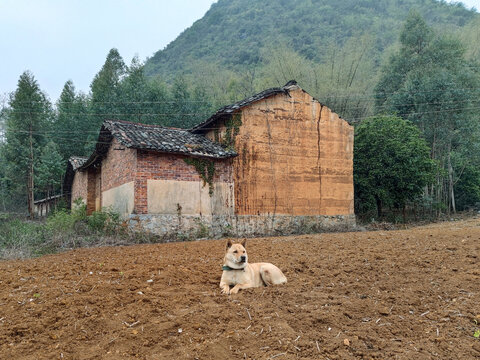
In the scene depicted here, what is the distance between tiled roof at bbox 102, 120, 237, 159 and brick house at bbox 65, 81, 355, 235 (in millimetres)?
45

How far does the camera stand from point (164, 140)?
13.7 metres

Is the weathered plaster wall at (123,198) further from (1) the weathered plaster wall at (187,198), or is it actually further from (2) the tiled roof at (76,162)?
(2) the tiled roof at (76,162)

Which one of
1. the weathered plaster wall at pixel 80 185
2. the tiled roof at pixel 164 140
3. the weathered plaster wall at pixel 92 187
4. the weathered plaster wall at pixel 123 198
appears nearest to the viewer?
the tiled roof at pixel 164 140

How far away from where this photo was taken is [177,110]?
103ft

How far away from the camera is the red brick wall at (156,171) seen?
12.4 meters

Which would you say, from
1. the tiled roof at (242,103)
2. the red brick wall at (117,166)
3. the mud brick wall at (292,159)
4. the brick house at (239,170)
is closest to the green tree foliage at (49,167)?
the brick house at (239,170)

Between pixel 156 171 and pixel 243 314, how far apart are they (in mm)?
9708

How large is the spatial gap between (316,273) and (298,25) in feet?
191

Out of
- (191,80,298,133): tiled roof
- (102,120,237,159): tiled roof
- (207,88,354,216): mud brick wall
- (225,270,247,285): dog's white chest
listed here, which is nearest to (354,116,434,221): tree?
(207,88,354,216): mud brick wall

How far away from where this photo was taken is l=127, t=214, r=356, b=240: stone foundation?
41.4 feet

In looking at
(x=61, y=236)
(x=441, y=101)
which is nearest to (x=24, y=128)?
(x=61, y=236)

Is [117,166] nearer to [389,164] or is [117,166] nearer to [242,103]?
[242,103]

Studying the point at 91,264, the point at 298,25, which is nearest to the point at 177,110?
the point at 91,264

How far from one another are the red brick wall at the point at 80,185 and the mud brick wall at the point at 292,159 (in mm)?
8355
